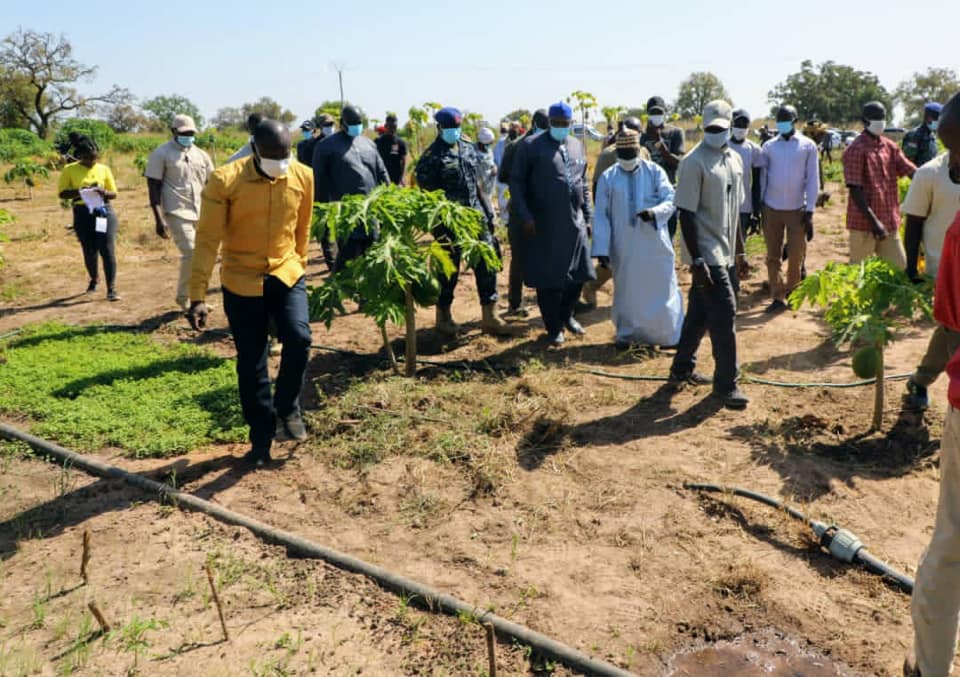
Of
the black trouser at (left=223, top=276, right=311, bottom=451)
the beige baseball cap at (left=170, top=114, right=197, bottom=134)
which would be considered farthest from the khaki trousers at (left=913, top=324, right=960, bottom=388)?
the beige baseball cap at (left=170, top=114, right=197, bottom=134)

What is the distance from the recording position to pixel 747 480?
4.72m

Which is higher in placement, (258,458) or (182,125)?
(182,125)

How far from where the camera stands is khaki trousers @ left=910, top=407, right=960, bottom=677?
9.03ft

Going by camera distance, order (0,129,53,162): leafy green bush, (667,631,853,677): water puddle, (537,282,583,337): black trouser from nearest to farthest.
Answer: (667,631,853,677): water puddle, (537,282,583,337): black trouser, (0,129,53,162): leafy green bush

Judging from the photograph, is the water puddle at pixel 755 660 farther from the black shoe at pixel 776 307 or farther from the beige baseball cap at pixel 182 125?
the beige baseball cap at pixel 182 125

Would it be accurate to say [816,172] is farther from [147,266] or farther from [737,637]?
[147,266]

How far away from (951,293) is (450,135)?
5.11 m

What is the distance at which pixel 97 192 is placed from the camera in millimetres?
9078

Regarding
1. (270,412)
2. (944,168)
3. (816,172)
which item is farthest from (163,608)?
(816,172)

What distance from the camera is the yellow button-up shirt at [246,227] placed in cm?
479

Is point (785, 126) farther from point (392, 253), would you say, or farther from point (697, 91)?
point (697, 91)

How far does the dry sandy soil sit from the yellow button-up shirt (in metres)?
1.20

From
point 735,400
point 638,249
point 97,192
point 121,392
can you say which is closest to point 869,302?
point 735,400

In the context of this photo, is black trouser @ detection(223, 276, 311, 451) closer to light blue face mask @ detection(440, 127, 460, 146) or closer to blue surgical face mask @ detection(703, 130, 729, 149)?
light blue face mask @ detection(440, 127, 460, 146)
